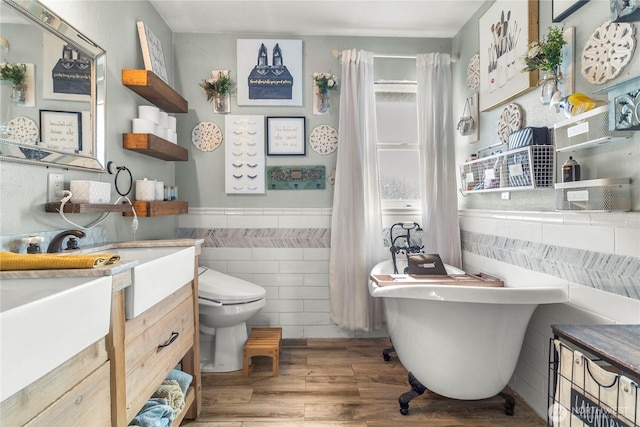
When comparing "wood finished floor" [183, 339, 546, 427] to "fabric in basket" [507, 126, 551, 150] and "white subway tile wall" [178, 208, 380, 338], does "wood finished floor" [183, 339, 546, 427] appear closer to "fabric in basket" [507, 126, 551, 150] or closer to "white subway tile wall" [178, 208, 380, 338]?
"white subway tile wall" [178, 208, 380, 338]

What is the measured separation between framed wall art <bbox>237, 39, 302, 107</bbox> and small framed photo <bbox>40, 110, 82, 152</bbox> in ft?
4.62

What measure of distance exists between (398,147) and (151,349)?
91.8 inches

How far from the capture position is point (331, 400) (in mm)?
2023

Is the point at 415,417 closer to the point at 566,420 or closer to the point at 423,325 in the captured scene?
the point at 423,325

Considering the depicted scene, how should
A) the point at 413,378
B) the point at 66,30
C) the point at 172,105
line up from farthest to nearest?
1. the point at 172,105
2. the point at 413,378
3. the point at 66,30

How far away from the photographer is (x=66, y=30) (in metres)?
1.54

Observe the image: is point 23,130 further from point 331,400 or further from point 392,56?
point 392,56

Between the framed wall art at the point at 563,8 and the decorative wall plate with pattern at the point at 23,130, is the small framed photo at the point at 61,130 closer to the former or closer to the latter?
the decorative wall plate with pattern at the point at 23,130

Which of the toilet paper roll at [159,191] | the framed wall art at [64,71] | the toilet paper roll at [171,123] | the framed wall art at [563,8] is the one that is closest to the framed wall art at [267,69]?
the toilet paper roll at [171,123]

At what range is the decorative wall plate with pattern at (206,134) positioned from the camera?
2.84 m

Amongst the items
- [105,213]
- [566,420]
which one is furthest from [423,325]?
[105,213]

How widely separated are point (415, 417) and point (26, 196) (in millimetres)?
2100

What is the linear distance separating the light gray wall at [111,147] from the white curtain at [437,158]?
2.03 metres

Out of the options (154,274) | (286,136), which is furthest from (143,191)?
(286,136)
